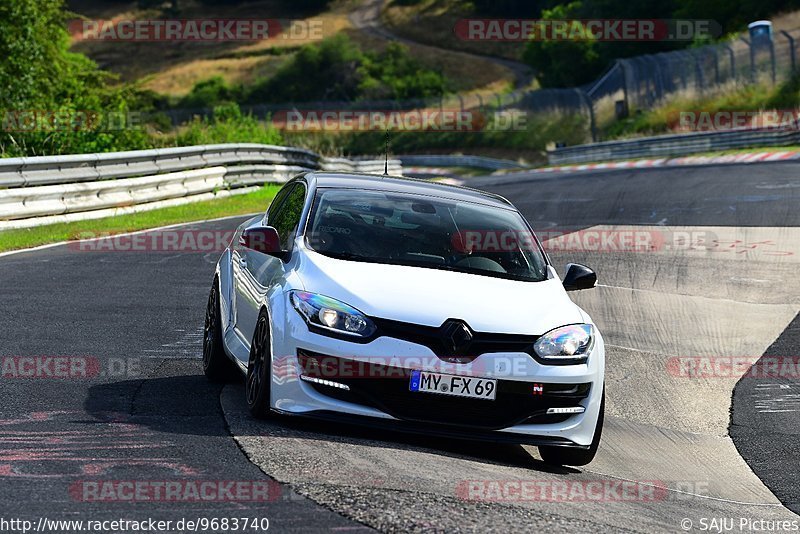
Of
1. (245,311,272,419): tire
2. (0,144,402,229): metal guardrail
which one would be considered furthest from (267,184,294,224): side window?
(0,144,402,229): metal guardrail

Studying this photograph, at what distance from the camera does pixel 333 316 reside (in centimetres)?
699

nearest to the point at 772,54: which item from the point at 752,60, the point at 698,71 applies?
the point at 752,60

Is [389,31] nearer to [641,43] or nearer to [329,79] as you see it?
[329,79]

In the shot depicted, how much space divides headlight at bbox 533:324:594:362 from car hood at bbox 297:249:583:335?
1.9 inches

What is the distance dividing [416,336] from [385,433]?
2.70 feet

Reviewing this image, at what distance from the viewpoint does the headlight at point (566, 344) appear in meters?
7.15

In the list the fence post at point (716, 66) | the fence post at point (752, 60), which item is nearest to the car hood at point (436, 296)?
the fence post at point (752, 60)

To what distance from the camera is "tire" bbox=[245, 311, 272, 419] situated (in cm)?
714

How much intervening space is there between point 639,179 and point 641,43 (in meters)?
52.5

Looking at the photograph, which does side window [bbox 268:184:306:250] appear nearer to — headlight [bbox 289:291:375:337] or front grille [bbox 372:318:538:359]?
headlight [bbox 289:291:375:337]

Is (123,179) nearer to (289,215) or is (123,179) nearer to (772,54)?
(289,215)

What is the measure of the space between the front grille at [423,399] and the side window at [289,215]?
1.37 meters

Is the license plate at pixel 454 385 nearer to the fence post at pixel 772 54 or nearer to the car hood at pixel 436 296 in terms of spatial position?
the car hood at pixel 436 296

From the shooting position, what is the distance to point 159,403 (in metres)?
7.80
